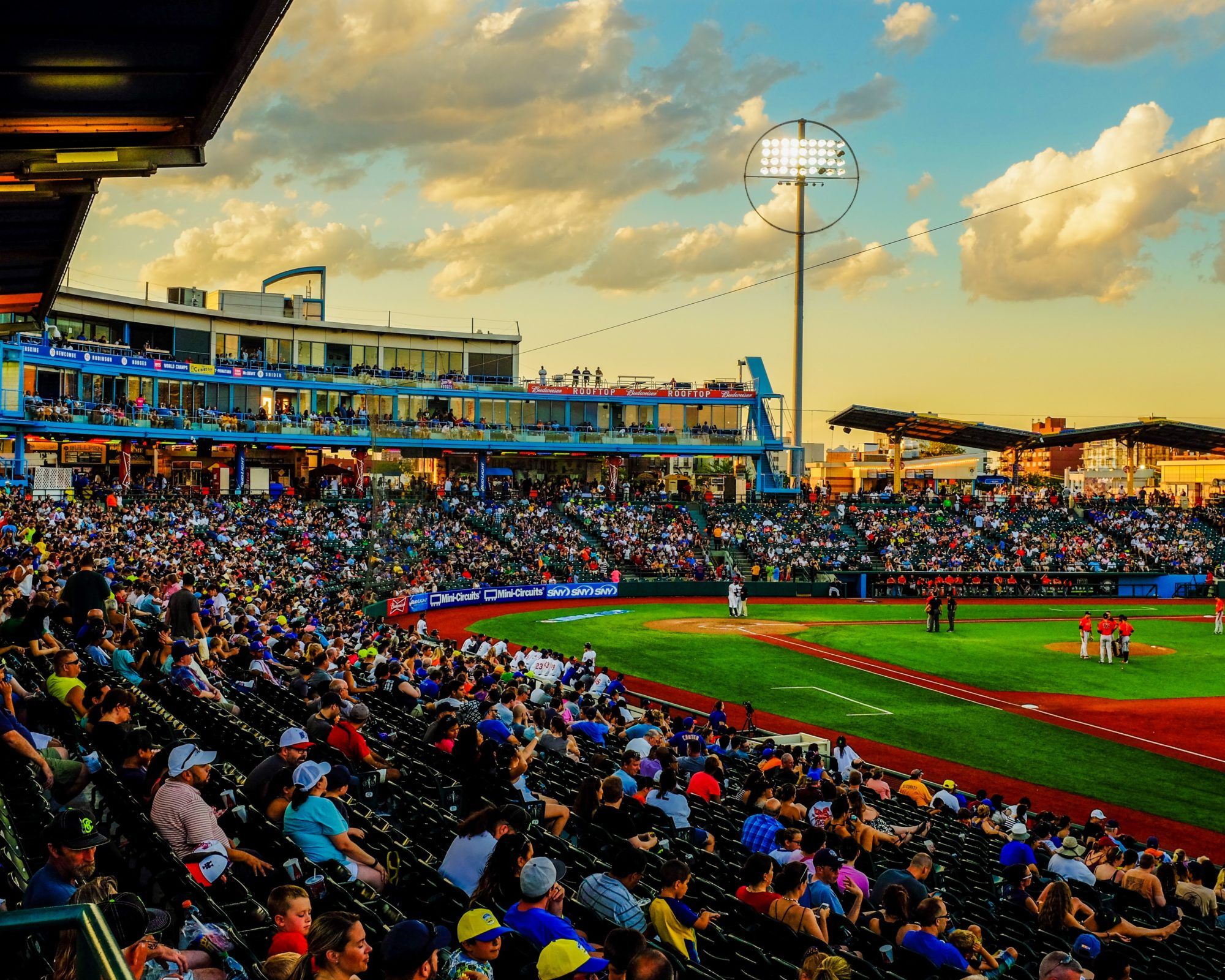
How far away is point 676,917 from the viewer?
22.4 ft

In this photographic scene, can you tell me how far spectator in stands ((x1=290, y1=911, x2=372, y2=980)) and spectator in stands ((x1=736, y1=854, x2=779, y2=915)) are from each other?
145 inches

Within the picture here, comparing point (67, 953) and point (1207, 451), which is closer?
point (67, 953)

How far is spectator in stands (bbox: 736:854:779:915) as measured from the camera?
25.2 ft

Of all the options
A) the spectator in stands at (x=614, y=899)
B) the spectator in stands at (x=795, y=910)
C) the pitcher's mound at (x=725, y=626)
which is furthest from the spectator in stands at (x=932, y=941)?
the pitcher's mound at (x=725, y=626)

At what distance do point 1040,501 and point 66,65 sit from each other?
204ft

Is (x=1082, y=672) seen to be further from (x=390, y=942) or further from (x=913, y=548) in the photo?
(x=390, y=942)

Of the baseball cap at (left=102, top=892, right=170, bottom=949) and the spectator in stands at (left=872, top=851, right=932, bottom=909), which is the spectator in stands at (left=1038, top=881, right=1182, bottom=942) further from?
the baseball cap at (left=102, top=892, right=170, bottom=949)

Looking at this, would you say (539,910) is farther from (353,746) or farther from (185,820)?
(353,746)

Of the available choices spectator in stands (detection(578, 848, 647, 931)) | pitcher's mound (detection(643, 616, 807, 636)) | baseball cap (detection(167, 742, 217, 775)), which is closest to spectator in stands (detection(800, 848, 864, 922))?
spectator in stands (detection(578, 848, 647, 931))

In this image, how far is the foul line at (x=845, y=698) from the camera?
24.5 metres

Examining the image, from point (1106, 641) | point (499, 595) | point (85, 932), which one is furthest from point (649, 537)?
point (85, 932)

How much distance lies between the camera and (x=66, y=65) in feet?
23.2

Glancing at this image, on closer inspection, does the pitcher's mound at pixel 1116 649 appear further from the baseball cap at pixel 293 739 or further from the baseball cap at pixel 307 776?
the baseball cap at pixel 307 776

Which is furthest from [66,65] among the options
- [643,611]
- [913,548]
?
[913,548]
